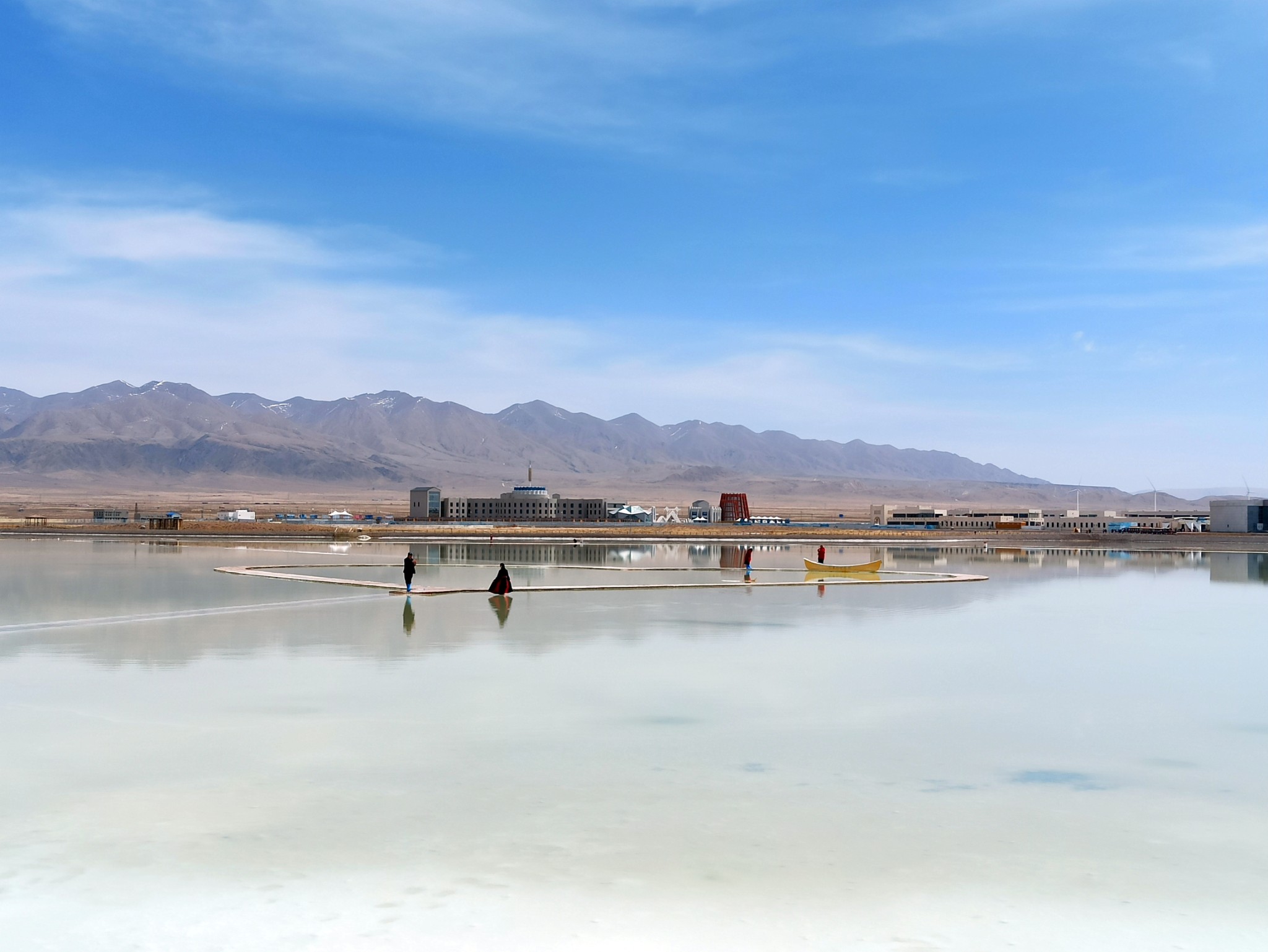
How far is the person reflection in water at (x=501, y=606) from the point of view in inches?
1069

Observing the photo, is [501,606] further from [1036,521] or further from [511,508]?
[1036,521]

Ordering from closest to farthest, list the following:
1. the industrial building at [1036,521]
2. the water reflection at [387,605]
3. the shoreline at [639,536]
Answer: the water reflection at [387,605] → the shoreline at [639,536] → the industrial building at [1036,521]

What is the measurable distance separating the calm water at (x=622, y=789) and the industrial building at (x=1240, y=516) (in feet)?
350

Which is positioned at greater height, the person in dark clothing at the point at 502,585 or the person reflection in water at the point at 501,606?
the person in dark clothing at the point at 502,585

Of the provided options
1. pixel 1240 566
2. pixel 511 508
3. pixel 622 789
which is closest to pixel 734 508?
pixel 511 508

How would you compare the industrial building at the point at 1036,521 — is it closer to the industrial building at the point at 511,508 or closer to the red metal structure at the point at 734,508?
the red metal structure at the point at 734,508

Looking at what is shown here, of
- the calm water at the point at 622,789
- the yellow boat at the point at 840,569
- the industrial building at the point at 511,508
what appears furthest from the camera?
the industrial building at the point at 511,508

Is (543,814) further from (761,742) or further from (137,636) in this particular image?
(137,636)

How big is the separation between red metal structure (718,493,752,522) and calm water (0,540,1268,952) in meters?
→ 156

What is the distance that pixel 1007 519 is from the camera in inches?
6545

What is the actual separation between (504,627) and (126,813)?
15.1m

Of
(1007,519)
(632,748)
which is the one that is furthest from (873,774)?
(1007,519)

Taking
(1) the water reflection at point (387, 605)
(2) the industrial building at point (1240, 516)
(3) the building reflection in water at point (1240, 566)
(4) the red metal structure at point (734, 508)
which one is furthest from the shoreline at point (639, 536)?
(4) the red metal structure at point (734, 508)

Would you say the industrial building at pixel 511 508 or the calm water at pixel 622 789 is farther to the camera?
the industrial building at pixel 511 508
